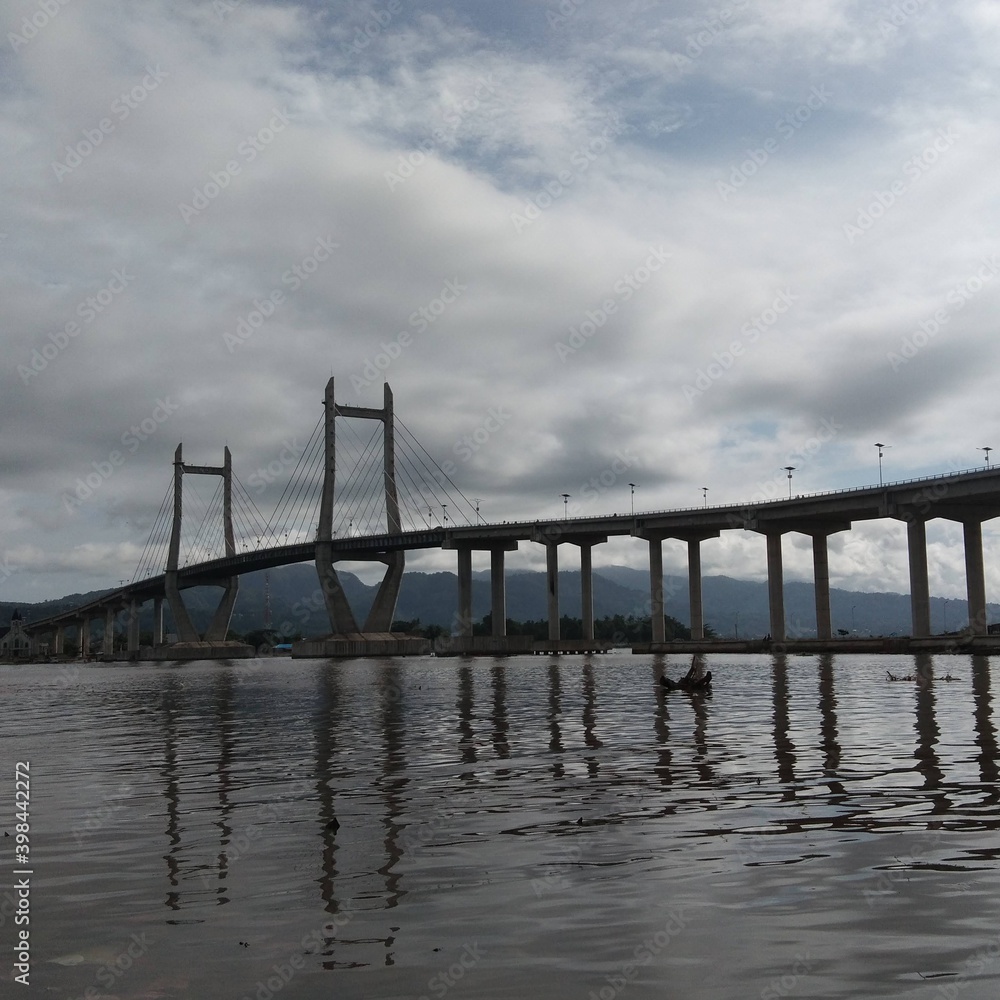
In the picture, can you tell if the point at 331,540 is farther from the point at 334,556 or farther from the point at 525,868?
the point at 525,868

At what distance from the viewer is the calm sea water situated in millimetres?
8266

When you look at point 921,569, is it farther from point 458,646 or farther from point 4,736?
point 4,736

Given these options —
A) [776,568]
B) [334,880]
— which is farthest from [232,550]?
[334,880]

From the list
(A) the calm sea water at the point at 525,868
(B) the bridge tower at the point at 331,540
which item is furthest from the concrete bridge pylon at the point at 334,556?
(A) the calm sea water at the point at 525,868

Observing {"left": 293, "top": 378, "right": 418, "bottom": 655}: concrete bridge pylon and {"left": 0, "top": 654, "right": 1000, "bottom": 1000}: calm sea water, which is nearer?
{"left": 0, "top": 654, "right": 1000, "bottom": 1000}: calm sea water

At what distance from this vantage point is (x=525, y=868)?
38.3 ft

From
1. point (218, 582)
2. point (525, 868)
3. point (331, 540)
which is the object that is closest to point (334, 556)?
point (331, 540)

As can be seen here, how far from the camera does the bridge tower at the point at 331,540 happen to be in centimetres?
14938

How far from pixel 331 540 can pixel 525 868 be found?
458 feet

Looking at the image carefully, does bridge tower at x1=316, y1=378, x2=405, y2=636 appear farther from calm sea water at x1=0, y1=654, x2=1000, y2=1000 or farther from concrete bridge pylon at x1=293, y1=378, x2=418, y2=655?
calm sea water at x1=0, y1=654, x2=1000, y2=1000

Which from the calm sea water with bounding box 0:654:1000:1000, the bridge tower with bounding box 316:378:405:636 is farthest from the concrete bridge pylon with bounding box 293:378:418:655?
the calm sea water with bounding box 0:654:1000:1000

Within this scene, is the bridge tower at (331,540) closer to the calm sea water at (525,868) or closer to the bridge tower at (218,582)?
the bridge tower at (218,582)

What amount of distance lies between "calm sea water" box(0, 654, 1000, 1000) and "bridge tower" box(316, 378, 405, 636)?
124 m

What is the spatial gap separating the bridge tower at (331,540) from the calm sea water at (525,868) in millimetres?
123866
